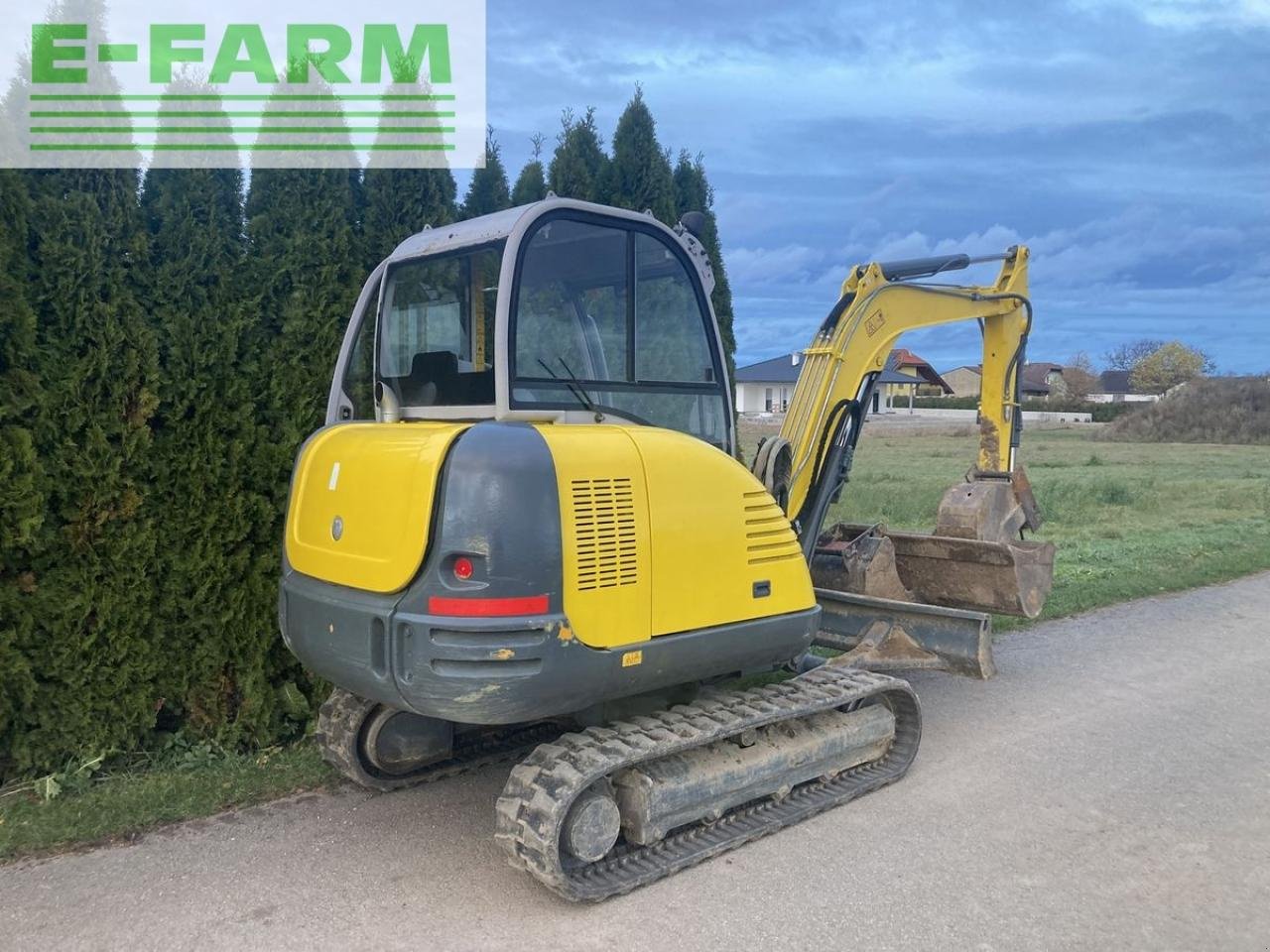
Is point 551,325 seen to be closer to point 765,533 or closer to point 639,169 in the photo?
point 765,533

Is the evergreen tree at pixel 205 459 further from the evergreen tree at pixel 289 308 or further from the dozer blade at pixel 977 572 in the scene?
Result: the dozer blade at pixel 977 572

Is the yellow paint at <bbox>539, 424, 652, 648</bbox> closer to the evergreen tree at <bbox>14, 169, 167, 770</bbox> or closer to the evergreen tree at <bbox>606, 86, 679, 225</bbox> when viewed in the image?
the evergreen tree at <bbox>14, 169, 167, 770</bbox>

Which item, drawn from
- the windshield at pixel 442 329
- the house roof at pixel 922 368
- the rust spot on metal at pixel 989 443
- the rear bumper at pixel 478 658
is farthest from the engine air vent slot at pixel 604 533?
the house roof at pixel 922 368

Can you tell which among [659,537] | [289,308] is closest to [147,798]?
[289,308]

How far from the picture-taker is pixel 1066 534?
13.7 meters

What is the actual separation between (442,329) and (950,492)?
3.88 m

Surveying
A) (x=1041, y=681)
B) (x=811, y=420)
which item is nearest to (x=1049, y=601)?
(x=1041, y=681)

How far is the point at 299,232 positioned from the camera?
577 centimetres

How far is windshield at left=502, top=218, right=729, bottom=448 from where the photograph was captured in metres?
4.30

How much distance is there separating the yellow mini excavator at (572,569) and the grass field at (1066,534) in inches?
29.2

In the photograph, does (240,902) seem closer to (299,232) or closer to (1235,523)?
(299,232)

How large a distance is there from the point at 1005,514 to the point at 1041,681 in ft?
3.70

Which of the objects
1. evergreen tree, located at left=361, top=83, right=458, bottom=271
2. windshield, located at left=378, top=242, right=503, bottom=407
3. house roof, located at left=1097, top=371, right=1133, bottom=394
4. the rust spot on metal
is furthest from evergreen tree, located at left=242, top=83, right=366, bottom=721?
house roof, located at left=1097, top=371, right=1133, bottom=394

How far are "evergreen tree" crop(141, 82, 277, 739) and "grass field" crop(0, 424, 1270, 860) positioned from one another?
18.7 inches
